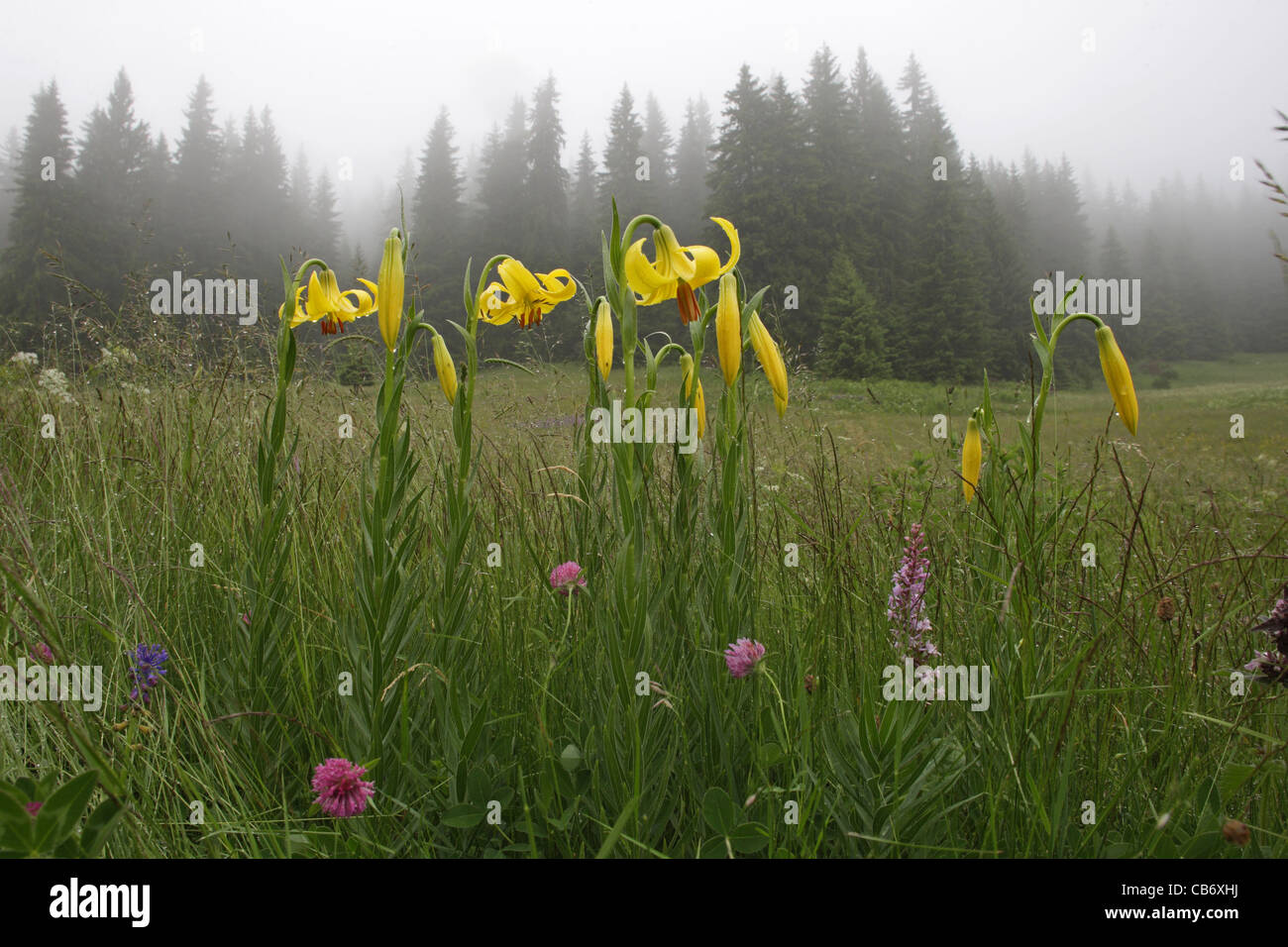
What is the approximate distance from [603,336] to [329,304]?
0.69 m

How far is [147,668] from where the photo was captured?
1.70 metres

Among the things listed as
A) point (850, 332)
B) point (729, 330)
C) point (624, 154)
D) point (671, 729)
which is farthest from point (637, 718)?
point (624, 154)

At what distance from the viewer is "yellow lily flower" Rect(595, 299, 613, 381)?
1445mm

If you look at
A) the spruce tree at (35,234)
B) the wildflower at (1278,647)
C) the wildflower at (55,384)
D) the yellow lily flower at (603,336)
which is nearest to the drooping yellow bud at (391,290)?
the yellow lily flower at (603,336)

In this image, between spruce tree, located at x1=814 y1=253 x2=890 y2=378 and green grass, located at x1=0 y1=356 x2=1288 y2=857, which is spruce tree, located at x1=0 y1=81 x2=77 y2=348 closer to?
spruce tree, located at x1=814 y1=253 x2=890 y2=378

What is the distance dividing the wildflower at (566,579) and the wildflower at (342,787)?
23.3 inches

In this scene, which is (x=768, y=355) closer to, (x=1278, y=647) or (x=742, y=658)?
A: (x=742, y=658)

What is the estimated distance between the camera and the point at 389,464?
130cm

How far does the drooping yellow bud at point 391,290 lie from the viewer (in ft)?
4.26

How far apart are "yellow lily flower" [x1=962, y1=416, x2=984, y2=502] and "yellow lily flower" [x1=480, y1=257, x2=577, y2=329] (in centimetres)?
100

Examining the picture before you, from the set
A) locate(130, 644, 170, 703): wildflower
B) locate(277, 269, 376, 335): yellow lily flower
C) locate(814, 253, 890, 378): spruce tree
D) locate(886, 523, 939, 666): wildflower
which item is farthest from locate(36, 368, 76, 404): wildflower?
locate(814, 253, 890, 378): spruce tree

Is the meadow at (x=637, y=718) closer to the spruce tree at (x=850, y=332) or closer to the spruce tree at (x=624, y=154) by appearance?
the spruce tree at (x=850, y=332)

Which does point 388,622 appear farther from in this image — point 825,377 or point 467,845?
point 825,377

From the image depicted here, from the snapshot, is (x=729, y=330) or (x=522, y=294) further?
(x=522, y=294)
